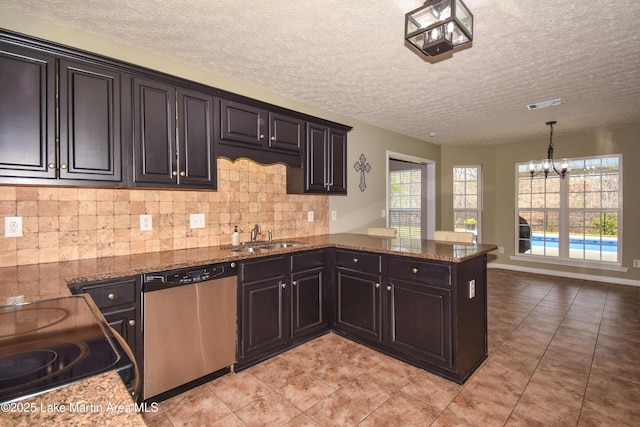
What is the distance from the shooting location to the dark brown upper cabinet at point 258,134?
8.60 feet

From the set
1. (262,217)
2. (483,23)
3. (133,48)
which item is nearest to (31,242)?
(133,48)

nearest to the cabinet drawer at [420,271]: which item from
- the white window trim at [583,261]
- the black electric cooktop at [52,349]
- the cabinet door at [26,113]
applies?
the black electric cooktop at [52,349]

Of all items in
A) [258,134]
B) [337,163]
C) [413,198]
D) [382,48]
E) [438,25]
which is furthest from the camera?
[413,198]

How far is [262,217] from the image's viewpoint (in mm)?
3273

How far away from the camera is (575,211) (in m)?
5.52

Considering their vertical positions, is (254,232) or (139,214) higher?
(139,214)

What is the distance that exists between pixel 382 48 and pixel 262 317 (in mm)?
2335

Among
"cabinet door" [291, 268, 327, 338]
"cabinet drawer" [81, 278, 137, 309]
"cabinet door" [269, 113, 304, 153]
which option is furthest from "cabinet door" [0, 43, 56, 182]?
"cabinet door" [291, 268, 327, 338]

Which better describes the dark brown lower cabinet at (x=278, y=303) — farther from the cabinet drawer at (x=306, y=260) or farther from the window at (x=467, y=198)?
the window at (x=467, y=198)

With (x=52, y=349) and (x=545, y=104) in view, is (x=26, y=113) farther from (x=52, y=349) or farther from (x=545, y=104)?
(x=545, y=104)

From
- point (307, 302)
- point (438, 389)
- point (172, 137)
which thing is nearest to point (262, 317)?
point (307, 302)

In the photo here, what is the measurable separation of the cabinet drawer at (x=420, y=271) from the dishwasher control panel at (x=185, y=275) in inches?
50.7

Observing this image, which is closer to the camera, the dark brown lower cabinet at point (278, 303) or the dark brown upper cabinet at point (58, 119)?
the dark brown upper cabinet at point (58, 119)

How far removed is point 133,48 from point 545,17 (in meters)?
2.90
